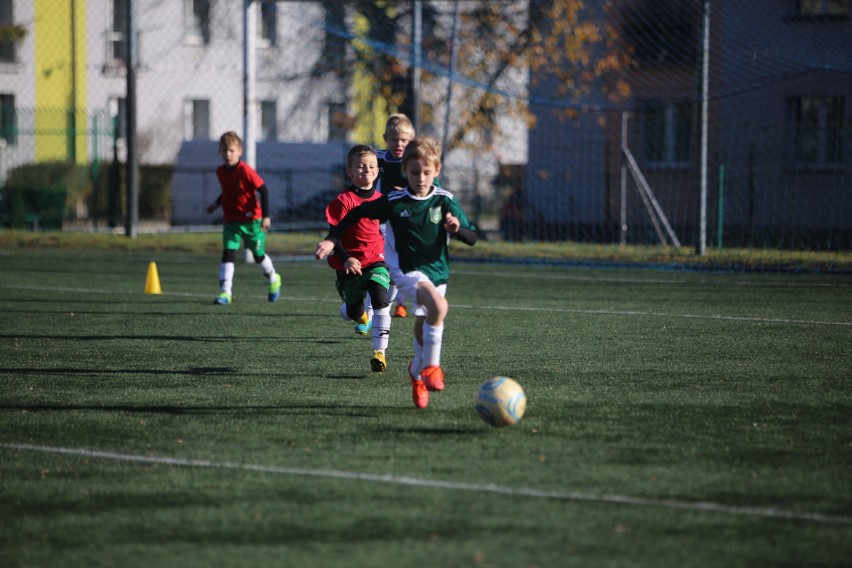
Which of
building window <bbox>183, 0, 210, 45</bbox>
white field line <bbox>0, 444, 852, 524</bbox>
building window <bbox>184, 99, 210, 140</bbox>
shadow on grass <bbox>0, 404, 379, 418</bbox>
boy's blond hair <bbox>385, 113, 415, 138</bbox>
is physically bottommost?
white field line <bbox>0, 444, 852, 524</bbox>

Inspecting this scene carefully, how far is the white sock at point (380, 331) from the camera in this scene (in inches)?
311

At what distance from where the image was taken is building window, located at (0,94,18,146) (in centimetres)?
2974

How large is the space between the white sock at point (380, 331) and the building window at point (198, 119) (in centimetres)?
2989

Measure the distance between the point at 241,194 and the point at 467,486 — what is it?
323 inches

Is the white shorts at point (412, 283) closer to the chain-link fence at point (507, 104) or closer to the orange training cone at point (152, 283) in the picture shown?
the orange training cone at point (152, 283)

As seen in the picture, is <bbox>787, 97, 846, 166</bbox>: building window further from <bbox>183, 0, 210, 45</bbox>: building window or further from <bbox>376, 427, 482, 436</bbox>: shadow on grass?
<bbox>183, 0, 210, 45</bbox>: building window

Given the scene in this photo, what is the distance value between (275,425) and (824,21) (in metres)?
14.6

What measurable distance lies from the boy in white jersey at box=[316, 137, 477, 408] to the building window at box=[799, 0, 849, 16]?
1258 cm

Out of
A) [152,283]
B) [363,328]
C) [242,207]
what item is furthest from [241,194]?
[363,328]

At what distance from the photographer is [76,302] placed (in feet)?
40.2

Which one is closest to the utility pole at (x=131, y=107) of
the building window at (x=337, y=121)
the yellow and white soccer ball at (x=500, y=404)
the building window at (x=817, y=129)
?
the building window at (x=337, y=121)

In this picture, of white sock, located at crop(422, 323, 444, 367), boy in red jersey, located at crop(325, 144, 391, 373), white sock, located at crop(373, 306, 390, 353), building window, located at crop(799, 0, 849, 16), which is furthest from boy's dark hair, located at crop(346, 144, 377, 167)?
building window, located at crop(799, 0, 849, 16)

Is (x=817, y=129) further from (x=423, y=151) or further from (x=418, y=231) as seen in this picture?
(x=423, y=151)

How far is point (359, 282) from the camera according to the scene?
902 centimetres
